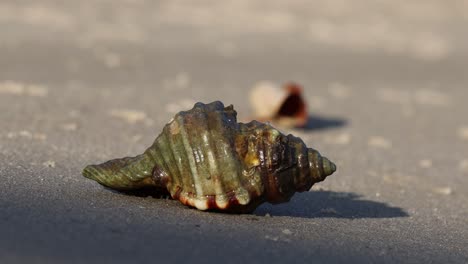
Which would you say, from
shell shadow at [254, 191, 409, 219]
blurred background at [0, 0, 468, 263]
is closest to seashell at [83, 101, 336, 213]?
blurred background at [0, 0, 468, 263]

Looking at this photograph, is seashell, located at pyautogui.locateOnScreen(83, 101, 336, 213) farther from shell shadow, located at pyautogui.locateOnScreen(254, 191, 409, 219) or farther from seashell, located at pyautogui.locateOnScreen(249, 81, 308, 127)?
seashell, located at pyautogui.locateOnScreen(249, 81, 308, 127)

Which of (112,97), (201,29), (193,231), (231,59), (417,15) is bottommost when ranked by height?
(193,231)

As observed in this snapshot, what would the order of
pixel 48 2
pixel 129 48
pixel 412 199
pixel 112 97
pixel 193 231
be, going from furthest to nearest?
1. pixel 48 2
2. pixel 129 48
3. pixel 112 97
4. pixel 412 199
5. pixel 193 231

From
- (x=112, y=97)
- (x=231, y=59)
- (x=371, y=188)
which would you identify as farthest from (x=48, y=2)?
(x=371, y=188)

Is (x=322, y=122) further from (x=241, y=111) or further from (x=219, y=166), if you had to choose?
(x=219, y=166)

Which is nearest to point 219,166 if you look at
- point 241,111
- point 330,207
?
point 330,207

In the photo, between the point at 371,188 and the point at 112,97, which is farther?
the point at 112,97

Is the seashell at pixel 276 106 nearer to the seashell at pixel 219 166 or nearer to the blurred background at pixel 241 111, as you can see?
the blurred background at pixel 241 111

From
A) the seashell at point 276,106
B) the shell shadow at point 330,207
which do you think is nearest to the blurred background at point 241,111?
the shell shadow at point 330,207

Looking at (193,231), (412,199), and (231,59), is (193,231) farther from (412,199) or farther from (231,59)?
(231,59)
